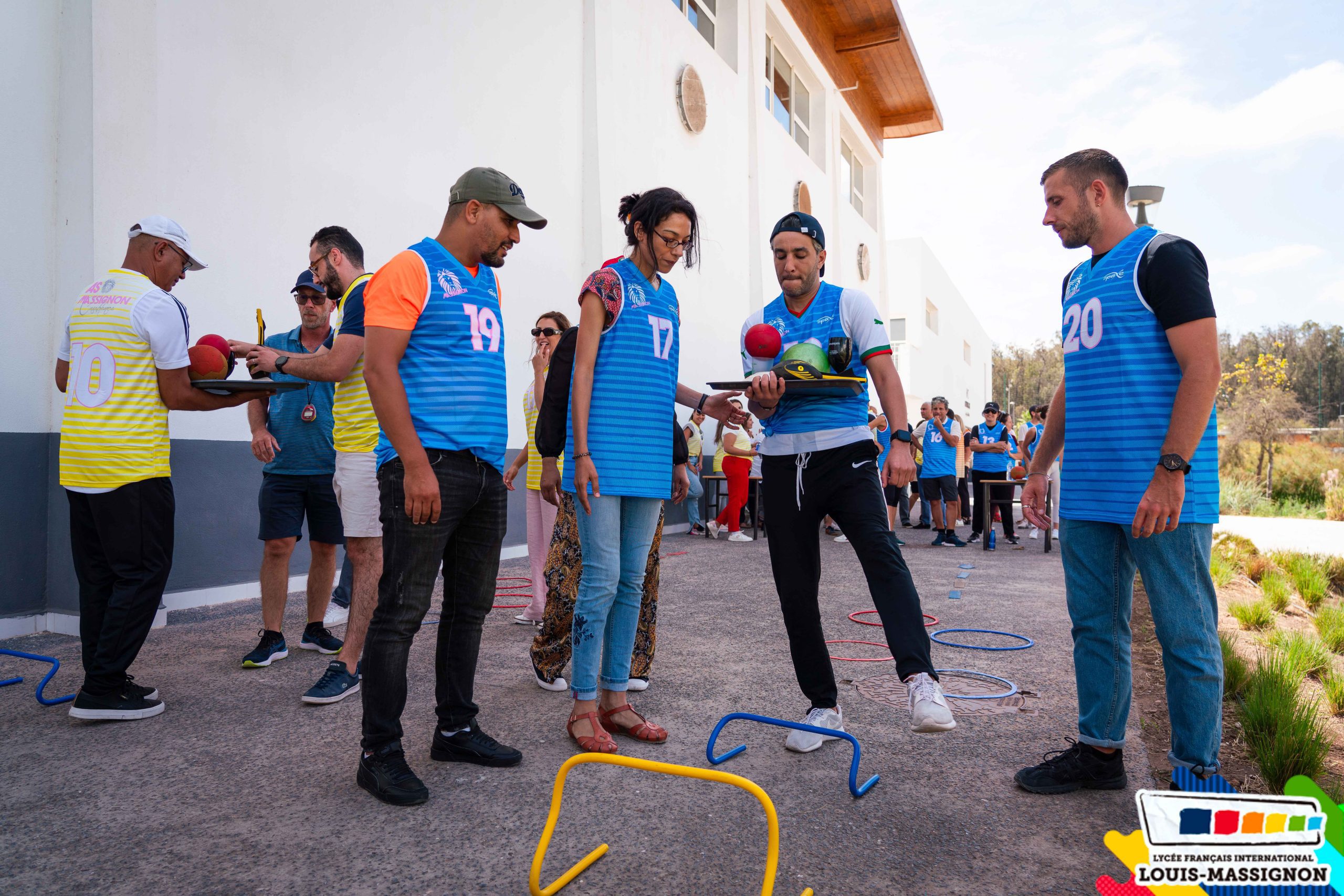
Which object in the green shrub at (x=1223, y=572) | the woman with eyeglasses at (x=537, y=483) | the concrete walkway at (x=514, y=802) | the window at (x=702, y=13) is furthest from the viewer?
the window at (x=702, y=13)

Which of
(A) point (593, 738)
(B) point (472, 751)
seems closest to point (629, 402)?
(A) point (593, 738)

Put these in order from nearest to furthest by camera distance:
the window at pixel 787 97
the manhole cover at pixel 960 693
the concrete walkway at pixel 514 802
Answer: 1. the concrete walkway at pixel 514 802
2. the manhole cover at pixel 960 693
3. the window at pixel 787 97

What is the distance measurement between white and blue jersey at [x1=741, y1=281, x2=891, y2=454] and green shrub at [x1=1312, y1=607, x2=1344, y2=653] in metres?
4.01

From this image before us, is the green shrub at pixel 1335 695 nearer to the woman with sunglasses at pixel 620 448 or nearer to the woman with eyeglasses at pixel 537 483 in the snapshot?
the woman with sunglasses at pixel 620 448

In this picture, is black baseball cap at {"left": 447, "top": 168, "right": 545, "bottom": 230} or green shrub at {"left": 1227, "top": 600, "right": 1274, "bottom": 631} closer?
black baseball cap at {"left": 447, "top": 168, "right": 545, "bottom": 230}

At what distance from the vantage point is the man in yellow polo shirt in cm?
343

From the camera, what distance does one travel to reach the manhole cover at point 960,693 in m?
3.50

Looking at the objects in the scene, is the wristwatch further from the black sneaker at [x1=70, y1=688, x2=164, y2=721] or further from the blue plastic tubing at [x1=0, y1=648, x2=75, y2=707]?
the blue plastic tubing at [x1=0, y1=648, x2=75, y2=707]

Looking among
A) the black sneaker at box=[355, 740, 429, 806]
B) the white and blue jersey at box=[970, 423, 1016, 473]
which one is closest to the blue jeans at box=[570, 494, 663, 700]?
the black sneaker at box=[355, 740, 429, 806]

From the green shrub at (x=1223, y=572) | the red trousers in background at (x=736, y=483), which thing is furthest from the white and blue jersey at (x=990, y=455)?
the red trousers in background at (x=736, y=483)

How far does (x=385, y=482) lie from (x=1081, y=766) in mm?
2387

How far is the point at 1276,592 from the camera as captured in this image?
21.2 ft

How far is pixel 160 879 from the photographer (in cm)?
200

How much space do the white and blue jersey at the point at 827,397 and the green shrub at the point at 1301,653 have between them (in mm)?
2608
